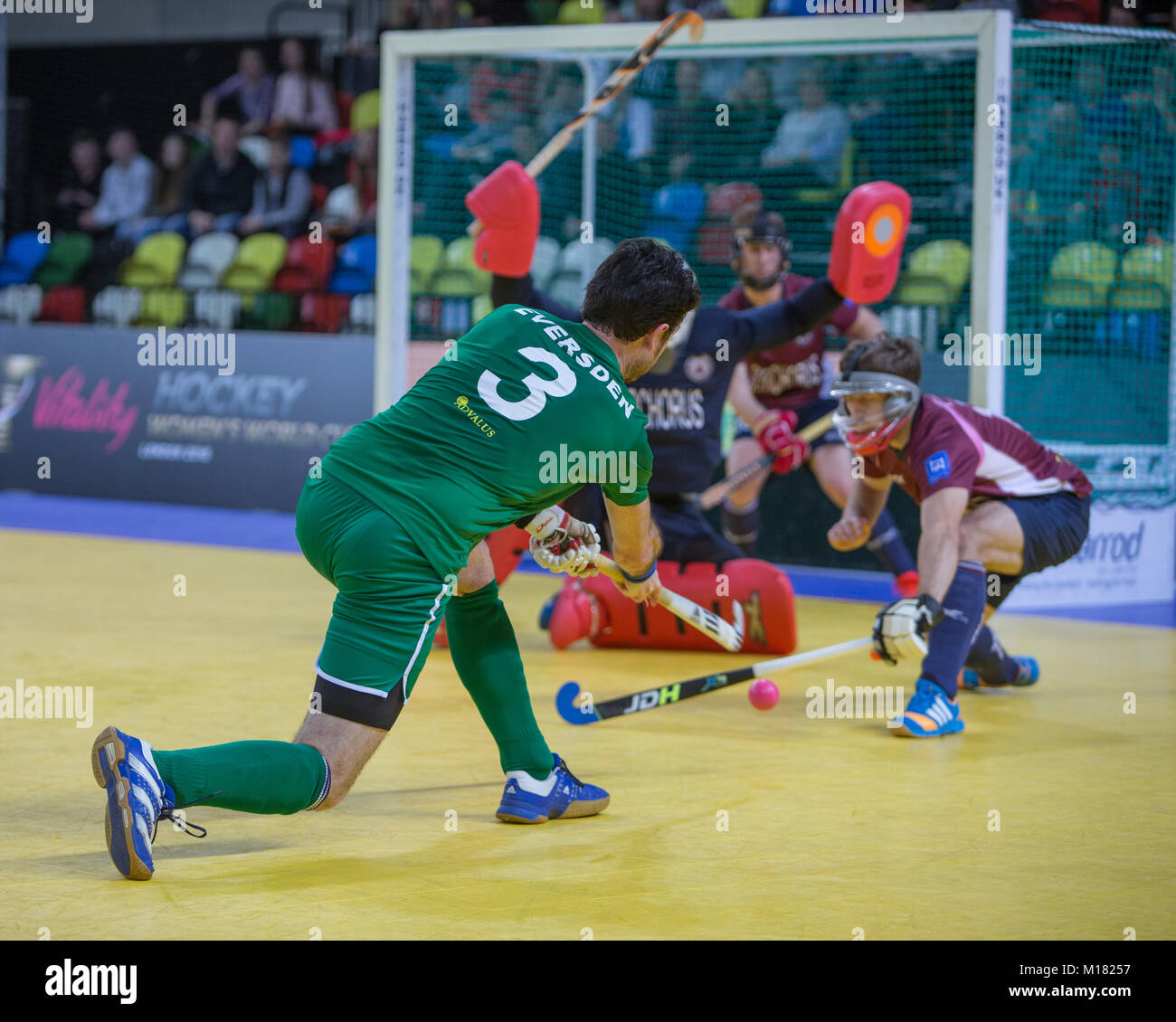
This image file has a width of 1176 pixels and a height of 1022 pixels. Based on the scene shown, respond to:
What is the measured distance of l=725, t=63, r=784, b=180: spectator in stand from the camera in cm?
970

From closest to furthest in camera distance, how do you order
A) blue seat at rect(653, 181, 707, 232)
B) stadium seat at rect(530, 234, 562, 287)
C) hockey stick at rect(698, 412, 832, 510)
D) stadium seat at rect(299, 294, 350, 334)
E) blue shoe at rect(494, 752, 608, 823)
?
blue shoe at rect(494, 752, 608, 823), hockey stick at rect(698, 412, 832, 510), stadium seat at rect(530, 234, 562, 287), blue seat at rect(653, 181, 707, 232), stadium seat at rect(299, 294, 350, 334)

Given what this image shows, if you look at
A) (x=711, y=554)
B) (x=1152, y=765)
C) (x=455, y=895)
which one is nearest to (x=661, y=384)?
(x=711, y=554)

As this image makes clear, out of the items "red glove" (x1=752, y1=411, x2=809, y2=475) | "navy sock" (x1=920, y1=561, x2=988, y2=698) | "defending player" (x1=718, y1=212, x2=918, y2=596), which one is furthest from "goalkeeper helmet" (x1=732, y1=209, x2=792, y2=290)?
"navy sock" (x1=920, y1=561, x2=988, y2=698)

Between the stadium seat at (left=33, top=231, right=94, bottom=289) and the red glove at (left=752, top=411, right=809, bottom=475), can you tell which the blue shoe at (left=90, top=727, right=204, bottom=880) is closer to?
the red glove at (left=752, top=411, right=809, bottom=475)

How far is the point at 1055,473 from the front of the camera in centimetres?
499

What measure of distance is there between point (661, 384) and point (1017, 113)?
101 inches

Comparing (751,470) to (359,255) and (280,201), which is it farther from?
(280,201)

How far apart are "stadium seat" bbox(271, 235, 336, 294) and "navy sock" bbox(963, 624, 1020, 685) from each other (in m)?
7.15

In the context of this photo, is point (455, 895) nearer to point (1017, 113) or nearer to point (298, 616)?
point (298, 616)

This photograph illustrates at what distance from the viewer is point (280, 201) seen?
39.4ft

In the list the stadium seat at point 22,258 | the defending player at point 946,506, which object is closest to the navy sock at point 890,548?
the defending player at point 946,506

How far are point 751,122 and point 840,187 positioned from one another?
0.81 meters

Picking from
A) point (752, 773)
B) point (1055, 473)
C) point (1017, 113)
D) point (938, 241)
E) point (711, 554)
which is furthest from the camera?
point (938, 241)

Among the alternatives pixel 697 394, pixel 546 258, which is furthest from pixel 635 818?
pixel 546 258
